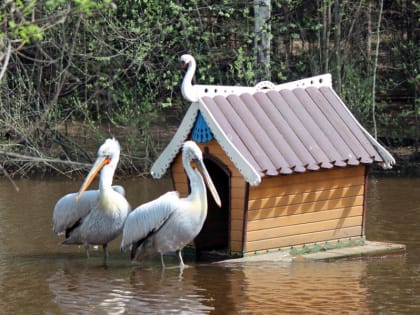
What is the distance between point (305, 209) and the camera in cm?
1191

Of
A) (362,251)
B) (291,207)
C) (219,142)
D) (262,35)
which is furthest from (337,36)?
(219,142)

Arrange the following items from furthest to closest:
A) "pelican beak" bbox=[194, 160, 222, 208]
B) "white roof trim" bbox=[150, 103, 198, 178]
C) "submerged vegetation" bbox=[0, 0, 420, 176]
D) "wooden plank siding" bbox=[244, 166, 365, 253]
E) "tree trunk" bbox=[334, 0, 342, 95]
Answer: "tree trunk" bbox=[334, 0, 342, 95], "submerged vegetation" bbox=[0, 0, 420, 176], "white roof trim" bbox=[150, 103, 198, 178], "wooden plank siding" bbox=[244, 166, 365, 253], "pelican beak" bbox=[194, 160, 222, 208]

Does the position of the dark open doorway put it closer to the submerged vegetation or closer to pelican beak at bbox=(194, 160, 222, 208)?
pelican beak at bbox=(194, 160, 222, 208)

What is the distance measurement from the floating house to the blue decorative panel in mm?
11

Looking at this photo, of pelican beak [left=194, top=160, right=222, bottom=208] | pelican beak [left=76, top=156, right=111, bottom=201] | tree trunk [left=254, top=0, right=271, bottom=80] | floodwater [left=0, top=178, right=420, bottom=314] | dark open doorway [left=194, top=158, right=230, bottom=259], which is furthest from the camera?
tree trunk [left=254, top=0, right=271, bottom=80]

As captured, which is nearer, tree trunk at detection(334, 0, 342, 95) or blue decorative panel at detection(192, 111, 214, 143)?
blue decorative panel at detection(192, 111, 214, 143)

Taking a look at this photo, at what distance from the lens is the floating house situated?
1145cm

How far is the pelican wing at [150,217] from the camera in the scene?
37.4 feet

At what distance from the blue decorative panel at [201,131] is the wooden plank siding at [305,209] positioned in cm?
79

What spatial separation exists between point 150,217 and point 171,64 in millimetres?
8754

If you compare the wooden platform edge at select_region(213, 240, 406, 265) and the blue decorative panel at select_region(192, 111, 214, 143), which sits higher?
the blue decorative panel at select_region(192, 111, 214, 143)

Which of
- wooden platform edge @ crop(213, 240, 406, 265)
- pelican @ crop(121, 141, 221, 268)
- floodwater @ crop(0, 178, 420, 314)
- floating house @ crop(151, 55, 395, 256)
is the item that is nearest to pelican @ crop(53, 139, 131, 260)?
floodwater @ crop(0, 178, 420, 314)

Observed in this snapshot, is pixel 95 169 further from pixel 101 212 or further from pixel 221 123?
pixel 221 123

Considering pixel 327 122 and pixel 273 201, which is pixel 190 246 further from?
pixel 327 122
